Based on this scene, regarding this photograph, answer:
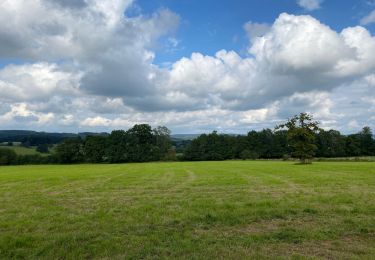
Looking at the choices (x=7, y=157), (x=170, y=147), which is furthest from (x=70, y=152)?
(x=170, y=147)

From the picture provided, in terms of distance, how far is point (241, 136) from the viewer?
416 feet

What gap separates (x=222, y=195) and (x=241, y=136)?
4383 inches

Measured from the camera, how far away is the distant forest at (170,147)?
109 meters

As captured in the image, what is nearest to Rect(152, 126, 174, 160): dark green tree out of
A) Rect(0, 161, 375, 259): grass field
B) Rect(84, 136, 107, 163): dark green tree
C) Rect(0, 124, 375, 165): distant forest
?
Rect(0, 124, 375, 165): distant forest

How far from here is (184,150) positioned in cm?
12406

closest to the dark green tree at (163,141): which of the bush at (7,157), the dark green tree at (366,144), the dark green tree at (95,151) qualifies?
the dark green tree at (95,151)

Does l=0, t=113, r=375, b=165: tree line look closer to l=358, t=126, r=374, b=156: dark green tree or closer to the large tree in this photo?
l=358, t=126, r=374, b=156: dark green tree

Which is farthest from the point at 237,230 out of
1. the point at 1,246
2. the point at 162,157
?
the point at 162,157

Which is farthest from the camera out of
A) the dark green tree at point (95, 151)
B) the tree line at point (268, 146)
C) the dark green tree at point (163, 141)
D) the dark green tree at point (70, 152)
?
the dark green tree at point (163, 141)

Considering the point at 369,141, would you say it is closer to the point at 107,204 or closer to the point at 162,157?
the point at 162,157

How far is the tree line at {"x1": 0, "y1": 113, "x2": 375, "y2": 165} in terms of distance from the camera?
357 feet

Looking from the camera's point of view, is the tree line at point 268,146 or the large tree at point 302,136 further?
the tree line at point 268,146

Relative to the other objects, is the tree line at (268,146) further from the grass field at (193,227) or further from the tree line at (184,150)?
the grass field at (193,227)

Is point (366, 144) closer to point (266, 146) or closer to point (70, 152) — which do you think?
point (266, 146)
